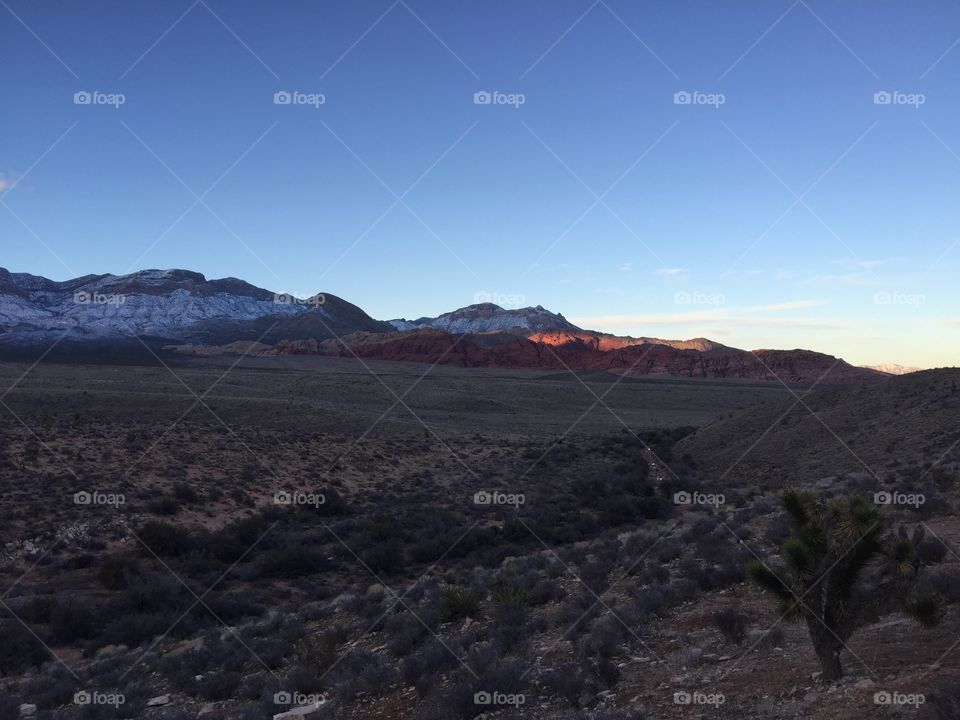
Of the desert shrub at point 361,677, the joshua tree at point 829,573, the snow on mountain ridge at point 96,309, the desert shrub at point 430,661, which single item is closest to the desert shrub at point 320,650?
the desert shrub at point 361,677

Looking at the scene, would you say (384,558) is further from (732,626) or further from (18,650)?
(732,626)

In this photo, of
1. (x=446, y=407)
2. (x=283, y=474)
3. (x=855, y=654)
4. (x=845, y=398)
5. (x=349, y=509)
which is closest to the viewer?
(x=855, y=654)

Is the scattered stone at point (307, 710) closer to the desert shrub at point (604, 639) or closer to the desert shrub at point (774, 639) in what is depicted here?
the desert shrub at point (604, 639)

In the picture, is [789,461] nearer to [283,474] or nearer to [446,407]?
[283,474]

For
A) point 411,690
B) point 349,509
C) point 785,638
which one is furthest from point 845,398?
point 411,690

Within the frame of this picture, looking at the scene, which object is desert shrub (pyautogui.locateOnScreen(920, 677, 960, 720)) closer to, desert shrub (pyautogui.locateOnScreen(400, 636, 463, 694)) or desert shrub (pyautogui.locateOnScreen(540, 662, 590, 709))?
desert shrub (pyautogui.locateOnScreen(540, 662, 590, 709))

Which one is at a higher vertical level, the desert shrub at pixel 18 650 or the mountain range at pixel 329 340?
the mountain range at pixel 329 340

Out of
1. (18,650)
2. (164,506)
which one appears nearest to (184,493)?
(164,506)
